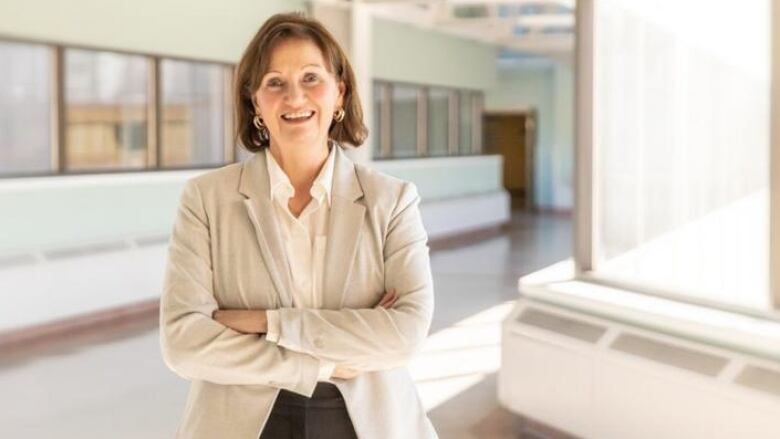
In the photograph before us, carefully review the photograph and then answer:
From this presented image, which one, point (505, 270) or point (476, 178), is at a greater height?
point (476, 178)

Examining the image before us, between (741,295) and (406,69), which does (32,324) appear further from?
(406,69)

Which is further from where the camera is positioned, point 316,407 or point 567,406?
point 567,406

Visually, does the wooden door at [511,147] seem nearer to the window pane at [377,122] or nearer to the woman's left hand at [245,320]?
the window pane at [377,122]

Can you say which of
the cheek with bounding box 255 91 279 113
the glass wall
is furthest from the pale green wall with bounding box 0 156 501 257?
the cheek with bounding box 255 91 279 113

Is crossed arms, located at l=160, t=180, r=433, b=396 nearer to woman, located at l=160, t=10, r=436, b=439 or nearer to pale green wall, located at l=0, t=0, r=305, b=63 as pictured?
woman, located at l=160, t=10, r=436, b=439

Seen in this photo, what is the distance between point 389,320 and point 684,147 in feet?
11.0

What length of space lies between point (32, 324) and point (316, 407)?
6215mm

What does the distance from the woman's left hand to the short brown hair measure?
33 cm

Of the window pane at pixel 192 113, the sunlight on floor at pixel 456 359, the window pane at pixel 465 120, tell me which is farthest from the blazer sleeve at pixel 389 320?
the window pane at pixel 465 120

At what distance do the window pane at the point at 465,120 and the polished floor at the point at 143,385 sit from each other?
7.14m

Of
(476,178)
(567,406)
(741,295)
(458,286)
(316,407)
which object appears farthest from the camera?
(476,178)

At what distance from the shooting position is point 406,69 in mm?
13773

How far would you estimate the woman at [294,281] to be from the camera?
159 cm

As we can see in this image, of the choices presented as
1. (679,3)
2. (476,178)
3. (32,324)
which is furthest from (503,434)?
(476,178)
